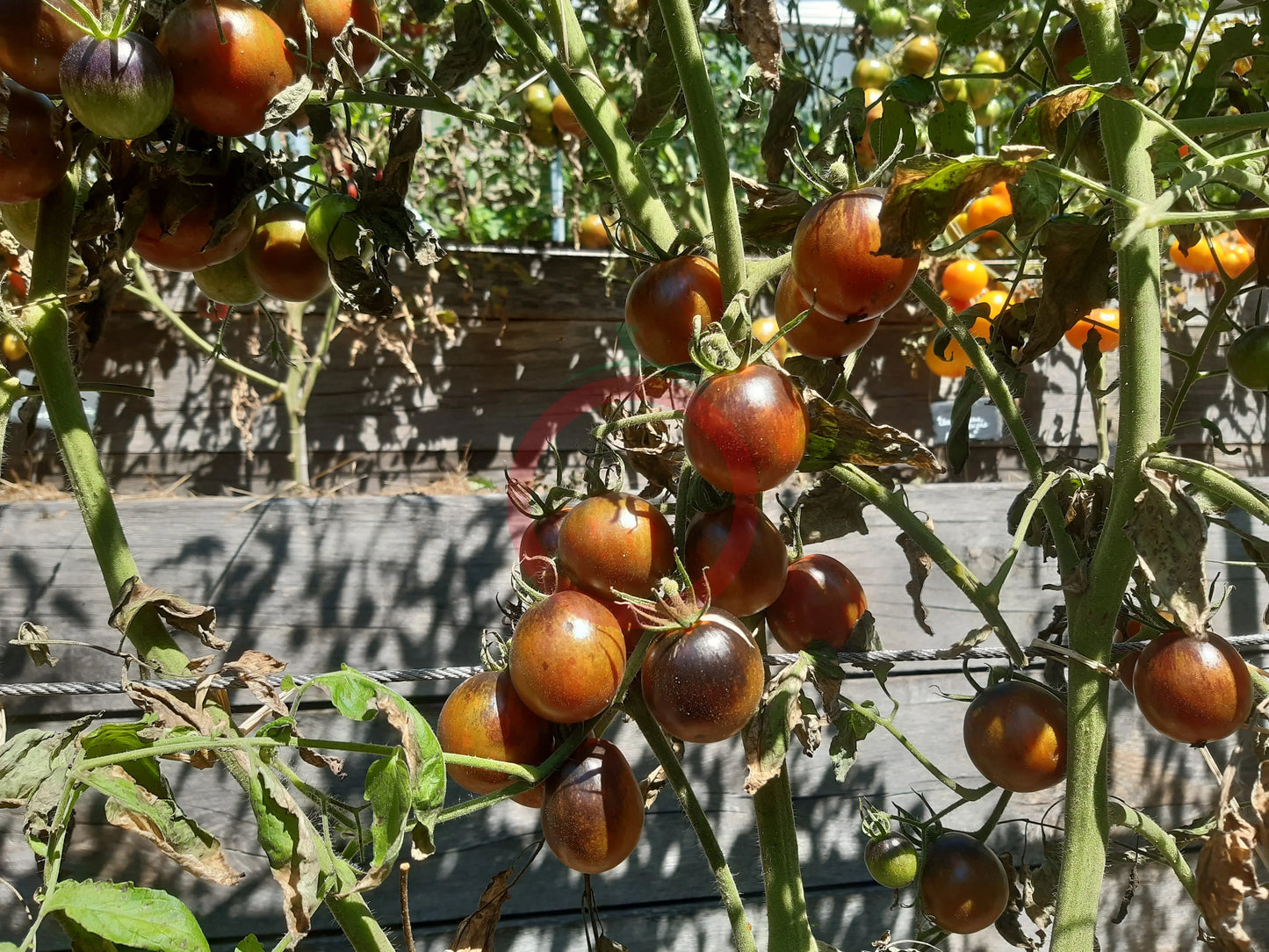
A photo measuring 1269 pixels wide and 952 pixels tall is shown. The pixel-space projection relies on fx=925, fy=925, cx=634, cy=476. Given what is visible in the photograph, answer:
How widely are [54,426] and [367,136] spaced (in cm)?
166

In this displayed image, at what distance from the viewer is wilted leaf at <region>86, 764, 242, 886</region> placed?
19.6 inches

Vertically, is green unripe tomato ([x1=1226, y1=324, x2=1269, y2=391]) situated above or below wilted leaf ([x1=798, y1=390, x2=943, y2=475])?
above

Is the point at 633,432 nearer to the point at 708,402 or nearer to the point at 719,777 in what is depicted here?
the point at 708,402

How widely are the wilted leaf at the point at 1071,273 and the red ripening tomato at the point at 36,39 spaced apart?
2.09 feet

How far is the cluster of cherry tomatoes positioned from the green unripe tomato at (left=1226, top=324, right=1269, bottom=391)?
26.3 inches

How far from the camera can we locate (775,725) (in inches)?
23.7

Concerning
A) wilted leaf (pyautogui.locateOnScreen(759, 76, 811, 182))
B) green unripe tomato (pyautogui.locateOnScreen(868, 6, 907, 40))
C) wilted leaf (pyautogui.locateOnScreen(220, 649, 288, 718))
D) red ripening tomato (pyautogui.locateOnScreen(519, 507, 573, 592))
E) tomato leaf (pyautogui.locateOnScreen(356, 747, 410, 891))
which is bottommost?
tomato leaf (pyautogui.locateOnScreen(356, 747, 410, 891))

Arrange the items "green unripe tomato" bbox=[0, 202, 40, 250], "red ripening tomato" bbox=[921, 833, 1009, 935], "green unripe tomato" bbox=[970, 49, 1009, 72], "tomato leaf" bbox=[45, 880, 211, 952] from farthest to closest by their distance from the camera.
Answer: "green unripe tomato" bbox=[970, 49, 1009, 72] < "red ripening tomato" bbox=[921, 833, 1009, 935] < "green unripe tomato" bbox=[0, 202, 40, 250] < "tomato leaf" bbox=[45, 880, 211, 952]

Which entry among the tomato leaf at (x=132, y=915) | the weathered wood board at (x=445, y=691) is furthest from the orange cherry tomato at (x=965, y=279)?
the tomato leaf at (x=132, y=915)

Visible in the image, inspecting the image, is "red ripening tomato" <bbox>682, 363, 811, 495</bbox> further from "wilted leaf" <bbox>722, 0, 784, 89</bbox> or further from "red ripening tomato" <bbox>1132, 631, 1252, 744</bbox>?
"red ripening tomato" <bbox>1132, 631, 1252, 744</bbox>

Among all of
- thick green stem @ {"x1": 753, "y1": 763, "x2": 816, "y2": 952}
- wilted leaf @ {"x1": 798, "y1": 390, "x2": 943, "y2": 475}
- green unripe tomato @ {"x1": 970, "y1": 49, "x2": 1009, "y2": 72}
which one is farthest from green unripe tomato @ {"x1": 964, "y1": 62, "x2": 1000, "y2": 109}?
thick green stem @ {"x1": 753, "y1": 763, "x2": 816, "y2": 952}

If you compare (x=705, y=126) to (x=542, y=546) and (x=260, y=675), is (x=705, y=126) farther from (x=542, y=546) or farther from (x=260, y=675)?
(x=260, y=675)

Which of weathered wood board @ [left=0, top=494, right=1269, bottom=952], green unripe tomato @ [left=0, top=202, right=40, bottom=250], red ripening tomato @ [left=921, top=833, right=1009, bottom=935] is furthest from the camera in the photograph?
weathered wood board @ [left=0, top=494, right=1269, bottom=952]

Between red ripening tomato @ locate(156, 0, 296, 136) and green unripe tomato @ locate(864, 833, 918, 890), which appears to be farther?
green unripe tomato @ locate(864, 833, 918, 890)
